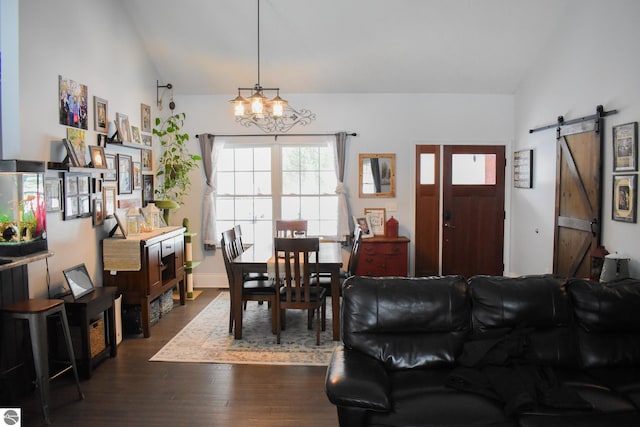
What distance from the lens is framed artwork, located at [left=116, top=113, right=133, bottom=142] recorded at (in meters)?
5.01

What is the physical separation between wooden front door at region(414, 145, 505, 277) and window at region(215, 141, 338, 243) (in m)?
1.24

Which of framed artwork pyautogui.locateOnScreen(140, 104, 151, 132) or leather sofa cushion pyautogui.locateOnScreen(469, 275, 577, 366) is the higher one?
framed artwork pyautogui.locateOnScreen(140, 104, 151, 132)

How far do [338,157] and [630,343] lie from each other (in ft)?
14.2

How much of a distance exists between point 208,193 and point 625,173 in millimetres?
4761

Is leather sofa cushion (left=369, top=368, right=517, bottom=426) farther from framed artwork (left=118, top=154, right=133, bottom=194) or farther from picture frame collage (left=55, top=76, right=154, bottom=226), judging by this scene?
framed artwork (left=118, top=154, right=133, bottom=194)

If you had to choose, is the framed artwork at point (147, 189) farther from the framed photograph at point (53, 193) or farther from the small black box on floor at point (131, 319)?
the framed photograph at point (53, 193)

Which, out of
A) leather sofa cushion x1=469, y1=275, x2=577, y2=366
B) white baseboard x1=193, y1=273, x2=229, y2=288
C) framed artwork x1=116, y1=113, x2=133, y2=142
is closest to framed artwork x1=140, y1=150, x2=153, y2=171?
framed artwork x1=116, y1=113, x2=133, y2=142

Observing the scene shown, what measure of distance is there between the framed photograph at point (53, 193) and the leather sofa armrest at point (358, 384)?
2678mm

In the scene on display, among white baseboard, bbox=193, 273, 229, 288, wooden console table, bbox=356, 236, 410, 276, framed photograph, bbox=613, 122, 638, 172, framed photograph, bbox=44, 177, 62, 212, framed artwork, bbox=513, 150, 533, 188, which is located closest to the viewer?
framed photograph, bbox=44, 177, 62, 212

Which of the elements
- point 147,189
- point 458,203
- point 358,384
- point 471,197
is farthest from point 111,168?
point 471,197

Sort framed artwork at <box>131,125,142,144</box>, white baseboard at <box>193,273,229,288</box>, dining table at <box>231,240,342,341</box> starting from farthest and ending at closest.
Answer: white baseboard at <box>193,273,229,288</box>
framed artwork at <box>131,125,142,144</box>
dining table at <box>231,240,342,341</box>

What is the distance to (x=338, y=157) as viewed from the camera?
6.60m

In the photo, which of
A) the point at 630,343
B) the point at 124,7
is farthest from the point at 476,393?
the point at 124,7

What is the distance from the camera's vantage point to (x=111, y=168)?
4.88 meters
